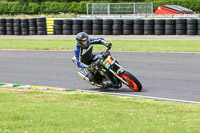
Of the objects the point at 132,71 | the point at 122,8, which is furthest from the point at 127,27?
the point at 122,8

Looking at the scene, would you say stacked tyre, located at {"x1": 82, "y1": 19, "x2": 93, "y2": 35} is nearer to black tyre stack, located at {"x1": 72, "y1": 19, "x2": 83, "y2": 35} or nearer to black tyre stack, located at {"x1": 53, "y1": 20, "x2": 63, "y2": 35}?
black tyre stack, located at {"x1": 72, "y1": 19, "x2": 83, "y2": 35}

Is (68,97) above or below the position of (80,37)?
below

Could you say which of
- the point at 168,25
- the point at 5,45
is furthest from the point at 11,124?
the point at 168,25

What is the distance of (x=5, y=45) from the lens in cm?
2192

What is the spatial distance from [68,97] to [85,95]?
1.18 feet

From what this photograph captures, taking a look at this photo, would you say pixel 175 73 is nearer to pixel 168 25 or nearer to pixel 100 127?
pixel 100 127

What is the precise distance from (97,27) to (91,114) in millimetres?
19016

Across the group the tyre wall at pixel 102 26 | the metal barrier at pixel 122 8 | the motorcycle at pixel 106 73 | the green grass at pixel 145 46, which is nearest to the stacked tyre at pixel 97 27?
the tyre wall at pixel 102 26

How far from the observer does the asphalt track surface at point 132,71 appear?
1002 centimetres

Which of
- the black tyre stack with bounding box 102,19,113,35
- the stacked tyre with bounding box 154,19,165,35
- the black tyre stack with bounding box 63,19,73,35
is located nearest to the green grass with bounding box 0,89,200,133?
the stacked tyre with bounding box 154,19,165,35

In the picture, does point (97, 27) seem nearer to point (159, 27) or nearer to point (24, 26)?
point (159, 27)

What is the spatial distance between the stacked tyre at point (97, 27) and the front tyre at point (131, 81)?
1595 cm

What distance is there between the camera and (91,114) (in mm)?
6801

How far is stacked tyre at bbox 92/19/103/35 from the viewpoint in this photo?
2547 centimetres
